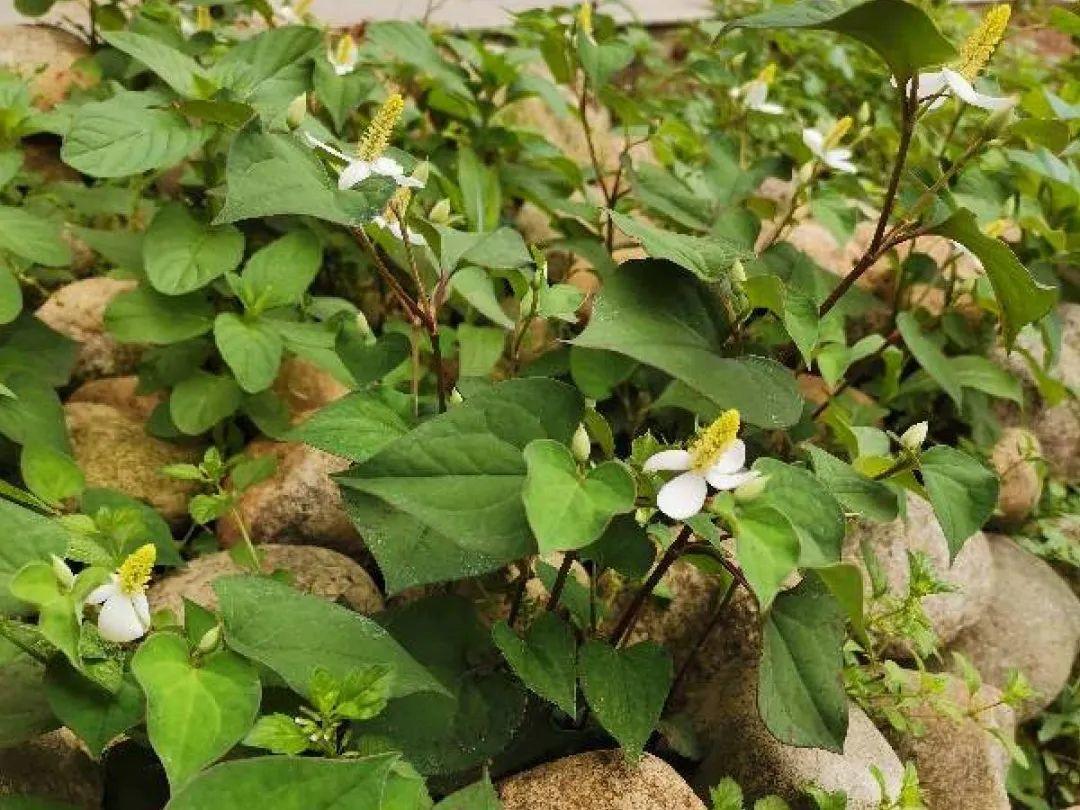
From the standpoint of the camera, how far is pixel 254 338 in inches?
58.3

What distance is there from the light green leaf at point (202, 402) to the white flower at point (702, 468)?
2.70ft

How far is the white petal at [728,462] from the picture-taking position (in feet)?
2.98

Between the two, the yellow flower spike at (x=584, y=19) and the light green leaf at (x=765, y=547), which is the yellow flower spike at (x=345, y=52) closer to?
the yellow flower spike at (x=584, y=19)

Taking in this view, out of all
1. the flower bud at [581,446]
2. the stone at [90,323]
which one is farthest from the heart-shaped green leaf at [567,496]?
the stone at [90,323]

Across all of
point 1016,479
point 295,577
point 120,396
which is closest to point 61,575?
point 295,577

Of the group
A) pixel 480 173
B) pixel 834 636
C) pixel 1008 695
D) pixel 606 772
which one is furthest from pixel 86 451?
pixel 1008 695

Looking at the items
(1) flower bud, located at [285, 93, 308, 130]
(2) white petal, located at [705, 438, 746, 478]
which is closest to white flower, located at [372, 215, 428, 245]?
(1) flower bud, located at [285, 93, 308, 130]

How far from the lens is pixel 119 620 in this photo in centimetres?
86

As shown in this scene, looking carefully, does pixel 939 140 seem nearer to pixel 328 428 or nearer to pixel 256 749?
pixel 328 428

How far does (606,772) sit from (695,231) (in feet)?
3.22

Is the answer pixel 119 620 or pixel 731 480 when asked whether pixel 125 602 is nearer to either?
pixel 119 620

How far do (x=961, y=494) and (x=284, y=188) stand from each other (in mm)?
714

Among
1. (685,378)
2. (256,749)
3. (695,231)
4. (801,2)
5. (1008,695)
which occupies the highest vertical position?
(801,2)

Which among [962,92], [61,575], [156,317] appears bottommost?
[156,317]
